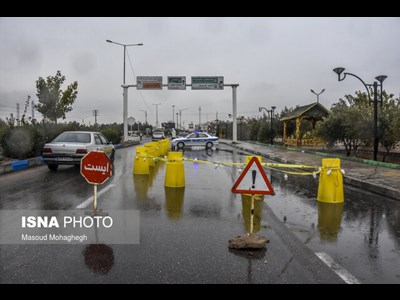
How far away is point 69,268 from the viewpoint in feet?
12.9

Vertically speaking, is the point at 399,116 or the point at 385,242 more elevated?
the point at 399,116

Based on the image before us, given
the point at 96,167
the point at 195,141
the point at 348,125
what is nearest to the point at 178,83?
the point at 195,141

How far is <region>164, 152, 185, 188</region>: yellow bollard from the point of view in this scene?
940 cm

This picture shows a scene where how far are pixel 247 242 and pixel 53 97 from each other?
24079 mm

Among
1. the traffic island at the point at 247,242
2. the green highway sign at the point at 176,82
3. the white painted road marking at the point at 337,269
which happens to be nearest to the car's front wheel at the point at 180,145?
the green highway sign at the point at 176,82

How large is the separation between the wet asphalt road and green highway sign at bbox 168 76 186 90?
100 feet

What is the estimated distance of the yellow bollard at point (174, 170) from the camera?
9398 mm

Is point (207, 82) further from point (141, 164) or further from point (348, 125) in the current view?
point (141, 164)

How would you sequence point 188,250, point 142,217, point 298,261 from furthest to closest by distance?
1. point 142,217
2. point 188,250
3. point 298,261

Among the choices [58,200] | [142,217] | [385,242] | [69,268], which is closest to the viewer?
[69,268]
